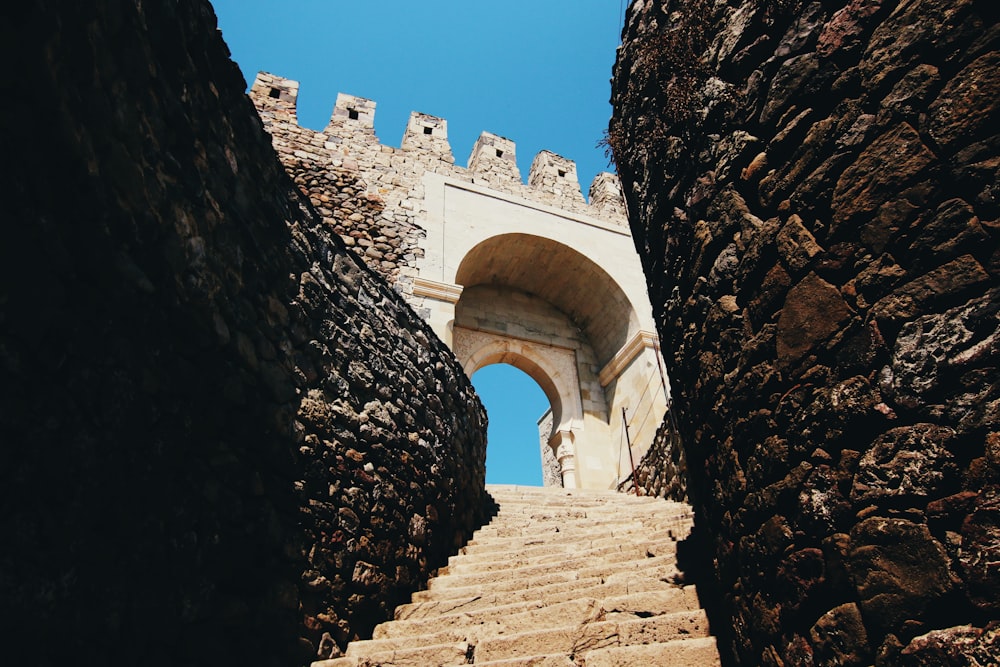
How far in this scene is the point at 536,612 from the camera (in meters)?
3.45

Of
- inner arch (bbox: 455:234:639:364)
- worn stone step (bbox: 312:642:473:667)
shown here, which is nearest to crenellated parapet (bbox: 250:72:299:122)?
inner arch (bbox: 455:234:639:364)

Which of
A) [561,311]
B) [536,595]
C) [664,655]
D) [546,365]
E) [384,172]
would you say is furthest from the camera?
[561,311]

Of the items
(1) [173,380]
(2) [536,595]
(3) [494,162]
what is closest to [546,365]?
(3) [494,162]

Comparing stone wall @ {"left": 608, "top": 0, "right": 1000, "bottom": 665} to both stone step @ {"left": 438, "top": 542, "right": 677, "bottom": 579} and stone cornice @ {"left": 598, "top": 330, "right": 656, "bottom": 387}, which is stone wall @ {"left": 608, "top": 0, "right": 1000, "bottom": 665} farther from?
stone cornice @ {"left": 598, "top": 330, "right": 656, "bottom": 387}

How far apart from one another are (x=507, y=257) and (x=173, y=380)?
9.02 meters

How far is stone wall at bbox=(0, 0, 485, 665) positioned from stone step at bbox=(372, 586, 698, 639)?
0.28 meters

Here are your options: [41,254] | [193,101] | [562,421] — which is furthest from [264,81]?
[41,254]

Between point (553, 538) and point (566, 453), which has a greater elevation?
point (566, 453)

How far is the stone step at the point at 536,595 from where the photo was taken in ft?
11.6

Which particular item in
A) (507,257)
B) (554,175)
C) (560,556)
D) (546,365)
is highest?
(554,175)

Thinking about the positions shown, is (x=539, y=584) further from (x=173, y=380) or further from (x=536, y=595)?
(x=173, y=380)

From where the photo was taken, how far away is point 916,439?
162cm

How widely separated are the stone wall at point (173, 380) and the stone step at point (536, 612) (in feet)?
0.91

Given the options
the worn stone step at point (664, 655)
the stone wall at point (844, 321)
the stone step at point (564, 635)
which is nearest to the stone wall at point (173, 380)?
the stone step at point (564, 635)
